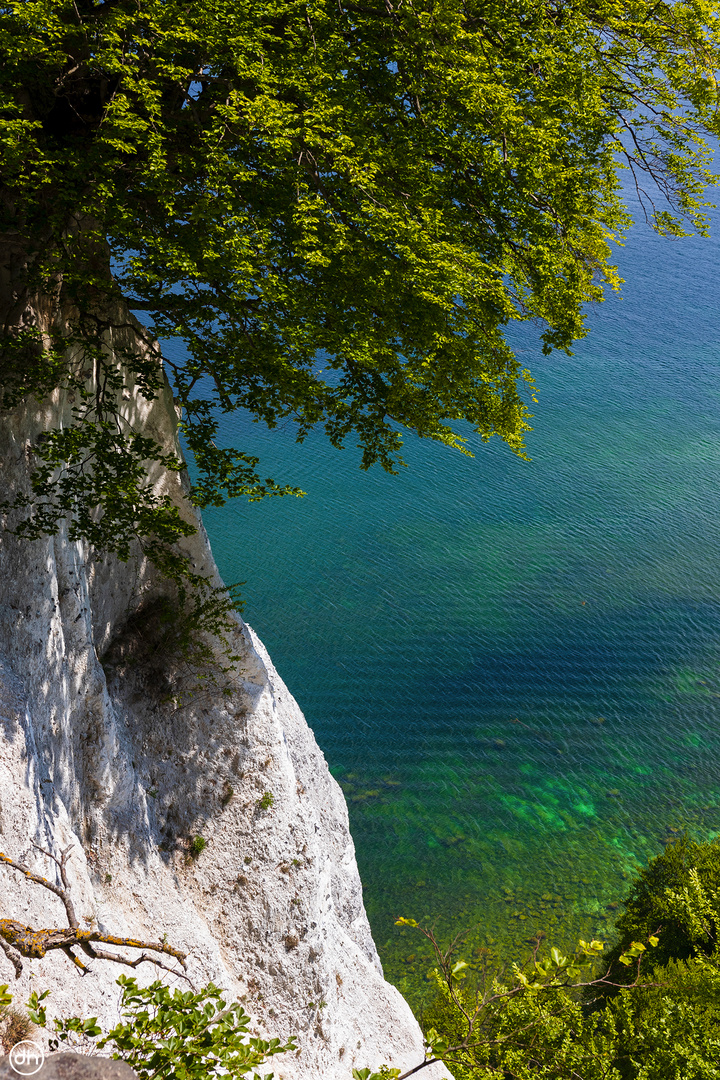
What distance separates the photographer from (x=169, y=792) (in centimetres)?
1142

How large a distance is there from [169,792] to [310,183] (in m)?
8.25

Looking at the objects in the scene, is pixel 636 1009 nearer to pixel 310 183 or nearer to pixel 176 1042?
pixel 176 1042

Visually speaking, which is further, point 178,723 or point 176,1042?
point 178,723

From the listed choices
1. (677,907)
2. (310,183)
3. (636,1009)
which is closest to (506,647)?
(677,907)

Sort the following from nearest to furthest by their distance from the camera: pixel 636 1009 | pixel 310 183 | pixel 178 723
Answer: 1. pixel 310 183
2. pixel 178 723
3. pixel 636 1009

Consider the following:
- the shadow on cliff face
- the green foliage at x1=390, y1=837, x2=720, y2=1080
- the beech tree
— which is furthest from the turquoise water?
the beech tree

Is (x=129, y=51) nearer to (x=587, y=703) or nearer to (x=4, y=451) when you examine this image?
(x=4, y=451)

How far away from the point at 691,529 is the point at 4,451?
29509 millimetres

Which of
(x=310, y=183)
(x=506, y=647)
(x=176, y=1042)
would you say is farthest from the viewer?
(x=506, y=647)

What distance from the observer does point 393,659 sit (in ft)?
85.1

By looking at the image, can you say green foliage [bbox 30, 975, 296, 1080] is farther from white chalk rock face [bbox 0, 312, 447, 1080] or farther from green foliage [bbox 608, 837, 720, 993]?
green foliage [bbox 608, 837, 720, 993]

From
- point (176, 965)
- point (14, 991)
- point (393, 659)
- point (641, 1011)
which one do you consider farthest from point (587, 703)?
point (14, 991)

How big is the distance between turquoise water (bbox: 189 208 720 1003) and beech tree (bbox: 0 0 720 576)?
14.9 meters

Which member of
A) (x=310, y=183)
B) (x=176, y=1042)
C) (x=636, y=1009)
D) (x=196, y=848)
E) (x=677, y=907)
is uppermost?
(x=310, y=183)
